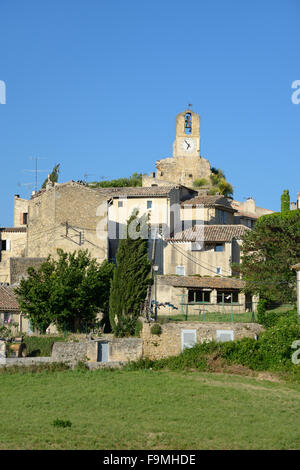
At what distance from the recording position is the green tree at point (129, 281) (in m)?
Result: 40.7

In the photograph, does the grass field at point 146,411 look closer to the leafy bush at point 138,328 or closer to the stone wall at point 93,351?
the stone wall at point 93,351

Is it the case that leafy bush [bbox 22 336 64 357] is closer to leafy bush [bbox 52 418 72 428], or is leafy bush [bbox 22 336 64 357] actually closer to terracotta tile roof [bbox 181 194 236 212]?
leafy bush [bbox 52 418 72 428]

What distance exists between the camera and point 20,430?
78.8 feet

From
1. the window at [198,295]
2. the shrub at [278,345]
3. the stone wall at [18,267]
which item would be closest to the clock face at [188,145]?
the stone wall at [18,267]

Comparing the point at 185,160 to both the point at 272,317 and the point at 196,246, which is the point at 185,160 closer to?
the point at 196,246

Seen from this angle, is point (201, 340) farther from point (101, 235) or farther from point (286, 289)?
point (101, 235)

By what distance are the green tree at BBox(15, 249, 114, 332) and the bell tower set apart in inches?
1654

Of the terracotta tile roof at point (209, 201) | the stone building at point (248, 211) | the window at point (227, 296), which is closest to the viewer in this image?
the window at point (227, 296)

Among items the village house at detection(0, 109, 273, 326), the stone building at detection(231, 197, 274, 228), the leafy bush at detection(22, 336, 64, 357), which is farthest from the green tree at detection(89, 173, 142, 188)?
the leafy bush at detection(22, 336, 64, 357)

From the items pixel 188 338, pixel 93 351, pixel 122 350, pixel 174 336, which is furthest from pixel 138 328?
pixel 188 338

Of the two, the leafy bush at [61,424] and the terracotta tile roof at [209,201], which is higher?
the terracotta tile roof at [209,201]

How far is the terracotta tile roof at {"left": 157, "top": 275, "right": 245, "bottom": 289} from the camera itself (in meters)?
45.9

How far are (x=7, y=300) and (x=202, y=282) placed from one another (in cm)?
1221

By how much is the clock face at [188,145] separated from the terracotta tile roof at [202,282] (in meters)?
40.4
